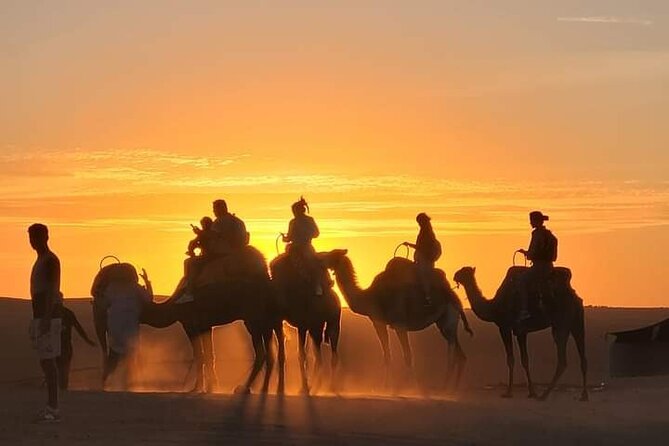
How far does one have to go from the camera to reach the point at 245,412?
17531mm

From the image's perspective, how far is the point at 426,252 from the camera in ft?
79.7

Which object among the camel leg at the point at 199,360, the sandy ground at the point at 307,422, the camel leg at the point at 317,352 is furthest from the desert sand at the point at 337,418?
the camel leg at the point at 199,360

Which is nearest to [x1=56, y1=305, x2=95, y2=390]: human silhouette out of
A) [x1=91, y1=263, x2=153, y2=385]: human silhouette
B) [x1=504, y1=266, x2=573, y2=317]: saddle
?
[x1=91, y1=263, x2=153, y2=385]: human silhouette

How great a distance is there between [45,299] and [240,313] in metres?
6.12

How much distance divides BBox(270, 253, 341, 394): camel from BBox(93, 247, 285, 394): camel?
32cm

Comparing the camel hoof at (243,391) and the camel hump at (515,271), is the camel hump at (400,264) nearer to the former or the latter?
the camel hump at (515,271)

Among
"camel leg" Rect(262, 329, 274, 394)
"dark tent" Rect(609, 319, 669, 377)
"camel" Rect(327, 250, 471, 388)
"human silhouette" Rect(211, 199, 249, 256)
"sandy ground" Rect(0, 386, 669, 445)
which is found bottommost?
"dark tent" Rect(609, 319, 669, 377)

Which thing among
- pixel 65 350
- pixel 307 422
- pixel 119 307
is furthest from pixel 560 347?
pixel 65 350

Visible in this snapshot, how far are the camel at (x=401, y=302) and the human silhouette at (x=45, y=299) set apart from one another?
8.60 m

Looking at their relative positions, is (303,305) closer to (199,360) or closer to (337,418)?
(199,360)

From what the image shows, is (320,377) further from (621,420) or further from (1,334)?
(1,334)

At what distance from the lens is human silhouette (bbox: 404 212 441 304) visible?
24156mm

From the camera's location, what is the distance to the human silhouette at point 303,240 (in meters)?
22.9

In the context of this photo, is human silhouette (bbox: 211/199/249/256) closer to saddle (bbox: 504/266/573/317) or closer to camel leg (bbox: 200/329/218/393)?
camel leg (bbox: 200/329/218/393)
